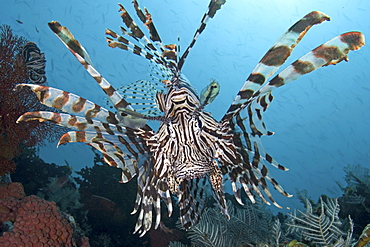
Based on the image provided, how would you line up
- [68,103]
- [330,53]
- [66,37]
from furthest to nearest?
[68,103] < [66,37] < [330,53]

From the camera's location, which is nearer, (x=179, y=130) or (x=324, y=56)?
(x=324, y=56)

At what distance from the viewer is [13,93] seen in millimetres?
4781

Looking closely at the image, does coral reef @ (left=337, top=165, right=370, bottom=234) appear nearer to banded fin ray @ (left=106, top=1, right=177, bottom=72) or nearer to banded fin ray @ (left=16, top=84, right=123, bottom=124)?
banded fin ray @ (left=106, top=1, right=177, bottom=72)

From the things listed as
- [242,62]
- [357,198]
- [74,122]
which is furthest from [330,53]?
[242,62]

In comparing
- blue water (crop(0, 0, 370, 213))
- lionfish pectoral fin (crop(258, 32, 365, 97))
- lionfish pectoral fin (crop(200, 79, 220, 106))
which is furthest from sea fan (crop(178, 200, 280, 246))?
blue water (crop(0, 0, 370, 213))

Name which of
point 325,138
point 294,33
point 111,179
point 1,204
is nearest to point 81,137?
point 294,33

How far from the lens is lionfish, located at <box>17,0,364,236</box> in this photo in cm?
194

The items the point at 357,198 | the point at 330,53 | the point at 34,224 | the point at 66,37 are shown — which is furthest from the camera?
the point at 357,198

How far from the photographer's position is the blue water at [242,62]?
128 feet

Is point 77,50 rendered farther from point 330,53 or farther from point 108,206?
point 108,206

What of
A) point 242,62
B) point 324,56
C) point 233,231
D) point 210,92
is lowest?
point 233,231

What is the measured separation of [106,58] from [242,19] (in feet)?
80.7

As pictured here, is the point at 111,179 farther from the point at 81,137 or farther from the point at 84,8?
the point at 84,8

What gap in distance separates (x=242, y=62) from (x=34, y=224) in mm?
51430
